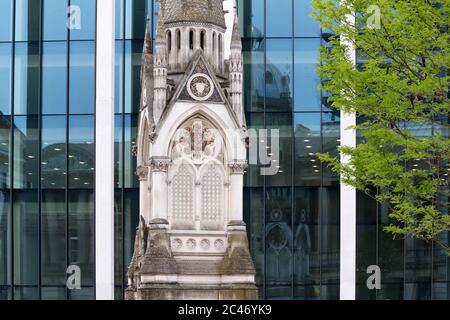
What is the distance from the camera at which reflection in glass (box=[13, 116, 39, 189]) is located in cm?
4097

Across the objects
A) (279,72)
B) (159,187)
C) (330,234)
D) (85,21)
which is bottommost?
(330,234)

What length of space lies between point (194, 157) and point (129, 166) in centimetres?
1964

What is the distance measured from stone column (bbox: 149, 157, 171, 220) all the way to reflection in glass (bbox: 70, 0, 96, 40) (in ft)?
69.1

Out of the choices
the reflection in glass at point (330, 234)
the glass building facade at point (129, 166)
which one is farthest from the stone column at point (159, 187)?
the reflection in glass at point (330, 234)

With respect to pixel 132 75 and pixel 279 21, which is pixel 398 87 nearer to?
pixel 279 21

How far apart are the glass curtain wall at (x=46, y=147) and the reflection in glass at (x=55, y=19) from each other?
0.03 meters

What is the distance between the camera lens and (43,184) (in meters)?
41.0

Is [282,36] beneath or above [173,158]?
above

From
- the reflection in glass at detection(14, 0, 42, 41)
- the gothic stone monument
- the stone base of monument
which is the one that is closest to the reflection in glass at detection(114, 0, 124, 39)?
the reflection in glass at detection(14, 0, 42, 41)

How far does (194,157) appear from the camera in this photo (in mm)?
21250

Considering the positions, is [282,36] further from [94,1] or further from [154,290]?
[154,290]

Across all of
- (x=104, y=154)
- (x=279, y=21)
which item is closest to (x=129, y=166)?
(x=104, y=154)

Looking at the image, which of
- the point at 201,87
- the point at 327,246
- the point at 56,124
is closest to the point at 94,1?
the point at 56,124

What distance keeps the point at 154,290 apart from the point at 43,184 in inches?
829
